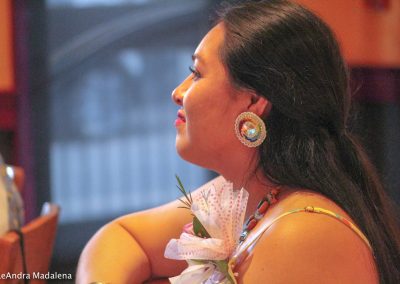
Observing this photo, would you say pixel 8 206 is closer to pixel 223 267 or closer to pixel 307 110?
pixel 223 267

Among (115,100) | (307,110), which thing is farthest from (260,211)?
(115,100)

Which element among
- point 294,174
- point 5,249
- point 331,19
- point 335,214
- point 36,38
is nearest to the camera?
point 335,214

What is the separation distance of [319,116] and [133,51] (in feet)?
9.26

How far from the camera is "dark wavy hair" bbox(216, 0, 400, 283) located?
1.39 meters

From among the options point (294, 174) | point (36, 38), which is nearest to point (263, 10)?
point (294, 174)

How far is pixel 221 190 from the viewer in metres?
1.59

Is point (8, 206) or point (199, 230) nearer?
point (199, 230)

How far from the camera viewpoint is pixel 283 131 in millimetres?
1427

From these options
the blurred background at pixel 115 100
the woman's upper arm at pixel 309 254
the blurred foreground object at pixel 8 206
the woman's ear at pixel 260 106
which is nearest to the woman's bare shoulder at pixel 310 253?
the woman's upper arm at pixel 309 254

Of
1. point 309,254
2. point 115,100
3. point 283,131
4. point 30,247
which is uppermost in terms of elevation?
point 283,131

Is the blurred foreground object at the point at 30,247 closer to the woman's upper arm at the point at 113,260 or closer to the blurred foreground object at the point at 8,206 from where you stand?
the blurred foreground object at the point at 8,206

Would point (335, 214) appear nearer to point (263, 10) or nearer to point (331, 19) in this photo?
point (263, 10)

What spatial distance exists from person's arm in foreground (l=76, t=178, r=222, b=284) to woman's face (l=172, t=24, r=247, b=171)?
12.5 inches

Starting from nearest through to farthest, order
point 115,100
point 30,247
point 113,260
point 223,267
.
→ point 223,267, point 113,260, point 30,247, point 115,100
